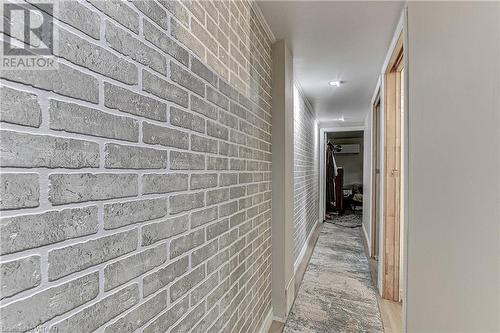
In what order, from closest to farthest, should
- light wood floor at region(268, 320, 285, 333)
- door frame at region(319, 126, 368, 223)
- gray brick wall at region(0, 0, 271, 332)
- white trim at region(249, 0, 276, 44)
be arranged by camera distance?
1. gray brick wall at region(0, 0, 271, 332)
2. white trim at region(249, 0, 276, 44)
3. light wood floor at region(268, 320, 285, 333)
4. door frame at region(319, 126, 368, 223)

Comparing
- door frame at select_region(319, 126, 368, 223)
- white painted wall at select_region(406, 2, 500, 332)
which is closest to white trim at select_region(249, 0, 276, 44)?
white painted wall at select_region(406, 2, 500, 332)

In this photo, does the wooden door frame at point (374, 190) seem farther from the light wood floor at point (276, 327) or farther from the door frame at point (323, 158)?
the door frame at point (323, 158)

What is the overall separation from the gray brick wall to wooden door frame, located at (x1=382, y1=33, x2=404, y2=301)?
6.15ft

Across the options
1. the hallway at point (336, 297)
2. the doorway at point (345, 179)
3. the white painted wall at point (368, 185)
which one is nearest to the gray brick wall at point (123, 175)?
→ the hallway at point (336, 297)

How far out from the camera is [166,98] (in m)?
0.92

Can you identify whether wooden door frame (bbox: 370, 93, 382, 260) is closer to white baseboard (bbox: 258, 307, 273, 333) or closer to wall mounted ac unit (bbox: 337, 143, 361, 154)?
white baseboard (bbox: 258, 307, 273, 333)

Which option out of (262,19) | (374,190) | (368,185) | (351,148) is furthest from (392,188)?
(351,148)

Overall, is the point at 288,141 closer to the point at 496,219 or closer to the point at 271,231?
the point at 271,231

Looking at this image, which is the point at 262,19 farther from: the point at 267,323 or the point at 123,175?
the point at 267,323

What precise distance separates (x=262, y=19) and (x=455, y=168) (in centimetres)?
161

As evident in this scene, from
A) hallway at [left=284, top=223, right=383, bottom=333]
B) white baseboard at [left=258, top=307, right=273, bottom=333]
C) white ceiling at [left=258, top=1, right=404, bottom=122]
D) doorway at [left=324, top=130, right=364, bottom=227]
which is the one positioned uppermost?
white ceiling at [left=258, top=1, right=404, bottom=122]

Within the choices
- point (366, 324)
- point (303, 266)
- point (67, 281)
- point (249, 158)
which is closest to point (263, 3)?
point (249, 158)

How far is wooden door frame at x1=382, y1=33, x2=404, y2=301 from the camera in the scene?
2.63m

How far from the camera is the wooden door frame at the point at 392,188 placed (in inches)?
→ 104
